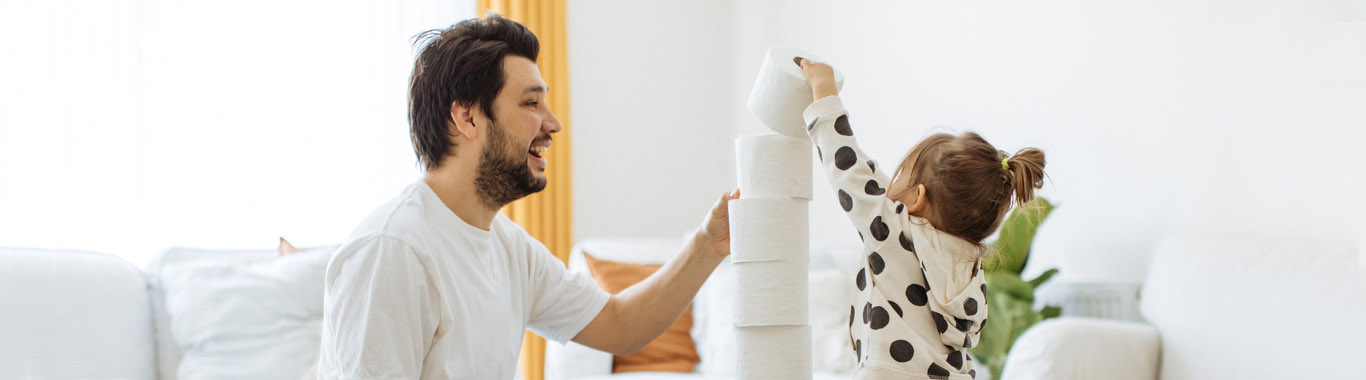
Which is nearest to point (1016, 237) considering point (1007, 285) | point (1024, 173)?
point (1007, 285)

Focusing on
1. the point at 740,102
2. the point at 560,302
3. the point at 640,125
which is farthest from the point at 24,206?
the point at 740,102

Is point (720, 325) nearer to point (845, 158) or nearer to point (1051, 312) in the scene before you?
point (1051, 312)

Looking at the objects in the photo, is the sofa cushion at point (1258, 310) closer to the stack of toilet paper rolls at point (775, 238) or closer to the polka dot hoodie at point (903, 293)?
the polka dot hoodie at point (903, 293)

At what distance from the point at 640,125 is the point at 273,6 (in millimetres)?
1449

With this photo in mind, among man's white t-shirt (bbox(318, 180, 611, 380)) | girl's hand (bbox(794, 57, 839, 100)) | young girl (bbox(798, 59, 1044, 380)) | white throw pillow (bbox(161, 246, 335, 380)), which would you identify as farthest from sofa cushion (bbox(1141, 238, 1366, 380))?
white throw pillow (bbox(161, 246, 335, 380))

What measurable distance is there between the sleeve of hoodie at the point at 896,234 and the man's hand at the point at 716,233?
Result: 29 centimetres

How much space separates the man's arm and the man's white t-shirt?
7.1 inches

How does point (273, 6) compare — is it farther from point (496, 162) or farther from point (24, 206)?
point (496, 162)

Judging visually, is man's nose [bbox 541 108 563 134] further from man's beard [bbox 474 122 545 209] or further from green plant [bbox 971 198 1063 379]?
green plant [bbox 971 198 1063 379]

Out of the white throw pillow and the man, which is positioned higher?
the man

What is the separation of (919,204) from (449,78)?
0.75 m

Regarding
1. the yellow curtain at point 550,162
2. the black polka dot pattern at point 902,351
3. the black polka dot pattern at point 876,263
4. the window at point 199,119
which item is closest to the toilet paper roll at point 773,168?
the black polka dot pattern at point 876,263

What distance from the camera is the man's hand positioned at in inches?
65.4

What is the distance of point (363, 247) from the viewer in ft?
4.66
